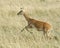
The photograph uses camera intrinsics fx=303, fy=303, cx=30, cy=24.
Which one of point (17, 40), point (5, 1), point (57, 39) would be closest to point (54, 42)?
point (57, 39)

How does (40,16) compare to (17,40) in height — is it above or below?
below

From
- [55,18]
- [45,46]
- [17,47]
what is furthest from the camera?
[55,18]

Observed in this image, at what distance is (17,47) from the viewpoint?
9.43 metres

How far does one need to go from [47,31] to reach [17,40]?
153 centimetres

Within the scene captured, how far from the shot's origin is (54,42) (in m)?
10.9

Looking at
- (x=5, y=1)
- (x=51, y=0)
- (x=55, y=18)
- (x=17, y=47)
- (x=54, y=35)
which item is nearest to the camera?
(x=17, y=47)

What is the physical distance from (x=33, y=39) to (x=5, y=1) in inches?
318

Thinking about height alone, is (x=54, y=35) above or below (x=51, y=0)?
above

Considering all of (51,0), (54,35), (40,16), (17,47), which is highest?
(17,47)

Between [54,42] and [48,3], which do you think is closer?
[54,42]

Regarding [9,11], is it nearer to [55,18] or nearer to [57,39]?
[55,18]

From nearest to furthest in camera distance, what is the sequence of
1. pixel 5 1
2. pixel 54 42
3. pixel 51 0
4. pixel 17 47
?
1. pixel 17 47
2. pixel 54 42
3. pixel 5 1
4. pixel 51 0

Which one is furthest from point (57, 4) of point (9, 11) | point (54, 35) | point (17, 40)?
point (17, 40)

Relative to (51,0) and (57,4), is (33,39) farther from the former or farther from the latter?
(51,0)
